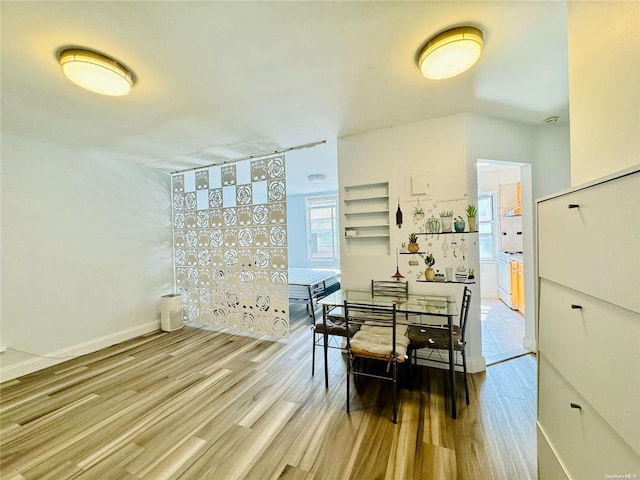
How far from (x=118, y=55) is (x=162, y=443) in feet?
8.66

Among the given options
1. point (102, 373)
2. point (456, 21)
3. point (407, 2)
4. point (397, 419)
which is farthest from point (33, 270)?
point (456, 21)

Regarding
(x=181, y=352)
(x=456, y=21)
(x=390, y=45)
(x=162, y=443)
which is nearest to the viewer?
(x=456, y=21)

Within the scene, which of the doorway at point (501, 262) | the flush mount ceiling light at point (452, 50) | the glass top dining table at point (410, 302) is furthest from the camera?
the doorway at point (501, 262)

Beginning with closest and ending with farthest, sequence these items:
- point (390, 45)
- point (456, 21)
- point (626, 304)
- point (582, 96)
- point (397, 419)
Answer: point (626, 304)
point (582, 96)
point (456, 21)
point (390, 45)
point (397, 419)

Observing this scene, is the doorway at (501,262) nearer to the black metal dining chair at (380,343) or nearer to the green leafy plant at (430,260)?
the green leafy plant at (430,260)

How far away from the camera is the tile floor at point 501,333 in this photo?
114 inches

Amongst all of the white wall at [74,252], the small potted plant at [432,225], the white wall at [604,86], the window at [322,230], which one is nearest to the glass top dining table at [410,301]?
the small potted plant at [432,225]

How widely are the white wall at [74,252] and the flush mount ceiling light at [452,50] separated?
4190 millimetres

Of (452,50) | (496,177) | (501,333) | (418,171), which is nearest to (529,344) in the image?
(501,333)

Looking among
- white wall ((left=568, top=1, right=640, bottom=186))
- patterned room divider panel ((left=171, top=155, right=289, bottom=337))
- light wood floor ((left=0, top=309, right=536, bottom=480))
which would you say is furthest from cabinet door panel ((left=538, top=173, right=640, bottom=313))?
patterned room divider panel ((left=171, top=155, right=289, bottom=337))

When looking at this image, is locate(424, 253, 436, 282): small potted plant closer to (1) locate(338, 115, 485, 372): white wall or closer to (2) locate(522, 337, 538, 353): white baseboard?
(1) locate(338, 115, 485, 372): white wall

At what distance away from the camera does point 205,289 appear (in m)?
4.01

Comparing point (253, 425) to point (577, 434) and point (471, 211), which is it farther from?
point (471, 211)

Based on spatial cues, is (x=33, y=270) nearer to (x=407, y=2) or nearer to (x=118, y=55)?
(x=118, y=55)
